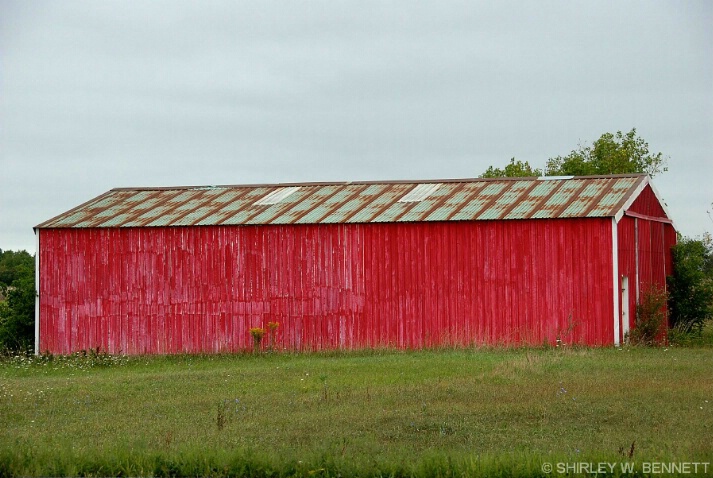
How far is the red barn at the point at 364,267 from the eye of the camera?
27906 mm

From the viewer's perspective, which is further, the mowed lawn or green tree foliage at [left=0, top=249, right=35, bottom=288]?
green tree foliage at [left=0, top=249, right=35, bottom=288]

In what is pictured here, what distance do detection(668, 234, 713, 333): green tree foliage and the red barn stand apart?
73cm

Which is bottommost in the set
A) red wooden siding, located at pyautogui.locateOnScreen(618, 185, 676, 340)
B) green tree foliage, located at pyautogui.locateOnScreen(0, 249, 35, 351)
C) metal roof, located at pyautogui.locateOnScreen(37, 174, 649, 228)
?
green tree foliage, located at pyautogui.locateOnScreen(0, 249, 35, 351)

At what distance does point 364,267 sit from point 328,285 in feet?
4.27

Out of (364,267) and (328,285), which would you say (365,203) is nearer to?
(364,267)

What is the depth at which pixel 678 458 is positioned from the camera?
35.0 ft

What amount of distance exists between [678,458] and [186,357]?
21.1m

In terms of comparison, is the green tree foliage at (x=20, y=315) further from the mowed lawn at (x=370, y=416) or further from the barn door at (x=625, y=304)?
the barn door at (x=625, y=304)

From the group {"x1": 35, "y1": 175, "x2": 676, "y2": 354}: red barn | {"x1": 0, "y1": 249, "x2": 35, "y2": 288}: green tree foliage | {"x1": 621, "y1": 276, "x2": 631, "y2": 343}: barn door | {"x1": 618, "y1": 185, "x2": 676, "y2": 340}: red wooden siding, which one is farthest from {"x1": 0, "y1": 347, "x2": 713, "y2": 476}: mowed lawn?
{"x1": 0, "y1": 249, "x2": 35, "y2": 288}: green tree foliage

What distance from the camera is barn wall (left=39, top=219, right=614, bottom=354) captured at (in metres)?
27.9

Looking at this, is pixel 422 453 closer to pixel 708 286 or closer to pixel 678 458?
pixel 678 458

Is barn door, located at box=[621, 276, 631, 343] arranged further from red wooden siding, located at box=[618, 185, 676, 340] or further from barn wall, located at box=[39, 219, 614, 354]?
barn wall, located at box=[39, 219, 614, 354]

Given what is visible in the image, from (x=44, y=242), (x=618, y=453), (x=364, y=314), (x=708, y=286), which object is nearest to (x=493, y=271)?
(x=364, y=314)

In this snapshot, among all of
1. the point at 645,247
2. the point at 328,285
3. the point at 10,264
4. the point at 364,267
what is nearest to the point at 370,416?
the point at 364,267
